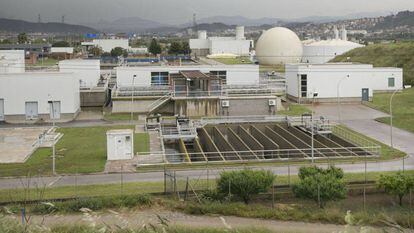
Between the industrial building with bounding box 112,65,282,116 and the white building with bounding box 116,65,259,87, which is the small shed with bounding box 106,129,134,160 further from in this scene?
the white building with bounding box 116,65,259,87

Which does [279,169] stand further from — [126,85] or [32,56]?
[32,56]

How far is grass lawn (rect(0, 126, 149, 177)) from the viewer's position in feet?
74.4

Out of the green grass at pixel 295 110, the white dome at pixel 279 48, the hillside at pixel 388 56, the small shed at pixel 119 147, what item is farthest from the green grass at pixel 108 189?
the white dome at pixel 279 48

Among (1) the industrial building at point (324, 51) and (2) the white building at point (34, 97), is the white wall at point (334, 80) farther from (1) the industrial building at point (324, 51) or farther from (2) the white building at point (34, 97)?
(1) the industrial building at point (324, 51)

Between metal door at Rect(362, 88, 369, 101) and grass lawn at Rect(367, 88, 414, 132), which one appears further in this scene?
metal door at Rect(362, 88, 369, 101)

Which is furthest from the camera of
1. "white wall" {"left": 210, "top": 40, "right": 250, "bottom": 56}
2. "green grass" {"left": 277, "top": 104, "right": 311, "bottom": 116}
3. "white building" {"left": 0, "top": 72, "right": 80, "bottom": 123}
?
"white wall" {"left": 210, "top": 40, "right": 250, "bottom": 56}

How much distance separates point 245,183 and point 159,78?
30228mm

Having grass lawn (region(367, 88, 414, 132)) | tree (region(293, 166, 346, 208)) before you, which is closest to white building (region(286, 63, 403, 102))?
grass lawn (region(367, 88, 414, 132))

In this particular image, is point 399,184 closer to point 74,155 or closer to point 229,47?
point 74,155

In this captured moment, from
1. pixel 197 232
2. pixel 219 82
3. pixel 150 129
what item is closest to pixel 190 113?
pixel 219 82

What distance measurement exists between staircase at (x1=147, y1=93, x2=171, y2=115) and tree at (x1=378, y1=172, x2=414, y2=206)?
23894mm

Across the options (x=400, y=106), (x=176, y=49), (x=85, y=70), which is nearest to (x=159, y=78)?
(x=85, y=70)

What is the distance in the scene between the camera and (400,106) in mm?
40344

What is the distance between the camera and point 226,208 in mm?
15953
